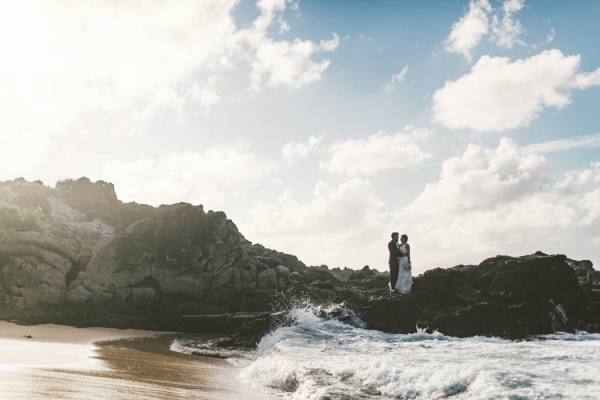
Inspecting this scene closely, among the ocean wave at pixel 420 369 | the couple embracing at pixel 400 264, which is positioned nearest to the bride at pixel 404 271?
the couple embracing at pixel 400 264

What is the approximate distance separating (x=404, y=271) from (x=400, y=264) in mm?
548

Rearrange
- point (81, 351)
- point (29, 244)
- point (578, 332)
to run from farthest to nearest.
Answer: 1. point (29, 244)
2. point (578, 332)
3. point (81, 351)

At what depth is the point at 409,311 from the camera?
2102cm

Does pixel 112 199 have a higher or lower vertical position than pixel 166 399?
higher

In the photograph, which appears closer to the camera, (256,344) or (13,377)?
(13,377)

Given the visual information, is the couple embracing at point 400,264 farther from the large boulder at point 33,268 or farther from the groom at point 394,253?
the large boulder at point 33,268

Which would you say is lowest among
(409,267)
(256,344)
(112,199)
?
(256,344)

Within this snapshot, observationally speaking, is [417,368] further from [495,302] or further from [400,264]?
[495,302]

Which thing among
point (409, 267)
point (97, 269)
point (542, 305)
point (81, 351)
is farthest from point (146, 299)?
point (542, 305)

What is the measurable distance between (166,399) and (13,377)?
2.65m

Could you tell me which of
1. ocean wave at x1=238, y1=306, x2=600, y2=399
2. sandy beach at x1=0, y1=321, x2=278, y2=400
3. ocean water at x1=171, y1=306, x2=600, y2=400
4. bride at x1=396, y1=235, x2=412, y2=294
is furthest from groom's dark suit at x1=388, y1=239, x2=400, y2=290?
sandy beach at x1=0, y1=321, x2=278, y2=400

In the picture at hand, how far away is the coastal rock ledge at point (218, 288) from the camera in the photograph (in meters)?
21.3

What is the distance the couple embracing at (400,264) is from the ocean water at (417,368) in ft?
9.91

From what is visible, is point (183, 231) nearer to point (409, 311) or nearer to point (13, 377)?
point (409, 311)
